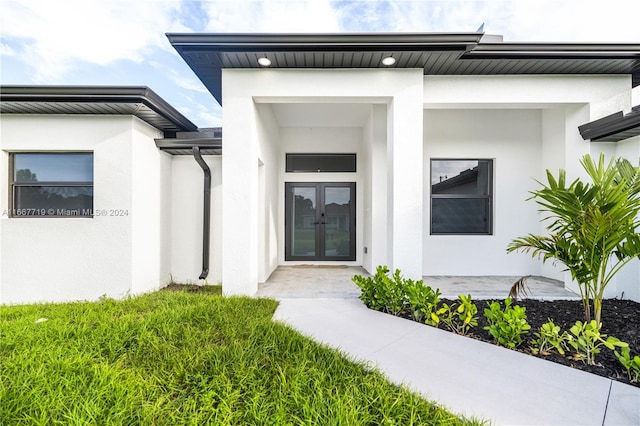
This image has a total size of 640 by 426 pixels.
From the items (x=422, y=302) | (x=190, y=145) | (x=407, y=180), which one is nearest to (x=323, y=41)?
(x=407, y=180)

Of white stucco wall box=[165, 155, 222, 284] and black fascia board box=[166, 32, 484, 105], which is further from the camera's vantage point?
white stucco wall box=[165, 155, 222, 284]

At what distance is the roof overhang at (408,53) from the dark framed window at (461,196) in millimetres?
2079

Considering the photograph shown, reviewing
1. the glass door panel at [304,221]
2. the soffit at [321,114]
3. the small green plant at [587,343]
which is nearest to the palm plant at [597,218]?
the small green plant at [587,343]

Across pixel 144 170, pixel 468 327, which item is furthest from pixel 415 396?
pixel 144 170

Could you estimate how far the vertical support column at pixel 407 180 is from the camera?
164 inches

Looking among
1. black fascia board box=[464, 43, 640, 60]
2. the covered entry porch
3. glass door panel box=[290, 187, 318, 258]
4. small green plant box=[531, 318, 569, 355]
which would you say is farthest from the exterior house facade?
small green plant box=[531, 318, 569, 355]

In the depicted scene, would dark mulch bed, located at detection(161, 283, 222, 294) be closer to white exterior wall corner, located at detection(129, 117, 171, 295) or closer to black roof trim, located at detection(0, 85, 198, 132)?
white exterior wall corner, located at detection(129, 117, 171, 295)

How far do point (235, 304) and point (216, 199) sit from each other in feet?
7.75

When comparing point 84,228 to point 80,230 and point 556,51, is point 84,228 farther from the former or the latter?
point 556,51

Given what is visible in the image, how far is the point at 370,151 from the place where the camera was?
5.86 meters

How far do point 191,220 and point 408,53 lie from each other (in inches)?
189

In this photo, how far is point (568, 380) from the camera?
213cm

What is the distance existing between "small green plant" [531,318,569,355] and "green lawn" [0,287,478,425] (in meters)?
1.50

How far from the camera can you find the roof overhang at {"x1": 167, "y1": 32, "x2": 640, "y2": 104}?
3.54 meters
